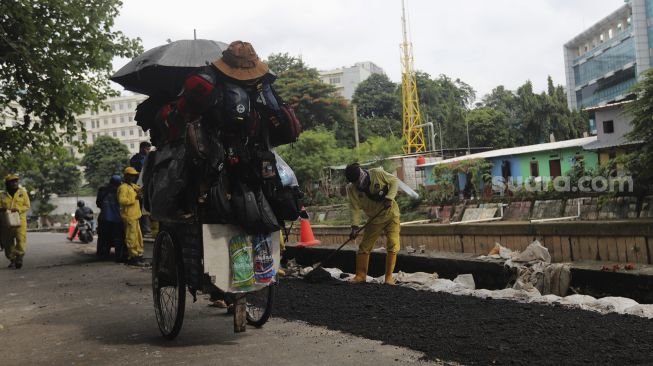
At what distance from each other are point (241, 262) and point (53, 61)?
909 centimetres

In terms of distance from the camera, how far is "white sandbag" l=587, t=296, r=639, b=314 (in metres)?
5.47

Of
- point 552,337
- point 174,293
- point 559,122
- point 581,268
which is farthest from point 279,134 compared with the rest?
point 559,122

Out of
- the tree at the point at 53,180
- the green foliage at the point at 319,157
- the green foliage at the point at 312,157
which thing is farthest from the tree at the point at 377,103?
the tree at the point at 53,180

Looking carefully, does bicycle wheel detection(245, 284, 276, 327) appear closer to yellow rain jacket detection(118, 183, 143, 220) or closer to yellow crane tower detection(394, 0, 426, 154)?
yellow rain jacket detection(118, 183, 143, 220)

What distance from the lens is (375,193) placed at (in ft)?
26.9

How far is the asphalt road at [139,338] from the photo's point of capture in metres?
4.09

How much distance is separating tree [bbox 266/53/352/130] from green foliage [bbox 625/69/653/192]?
33.3 metres

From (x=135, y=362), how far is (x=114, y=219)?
8.33 m

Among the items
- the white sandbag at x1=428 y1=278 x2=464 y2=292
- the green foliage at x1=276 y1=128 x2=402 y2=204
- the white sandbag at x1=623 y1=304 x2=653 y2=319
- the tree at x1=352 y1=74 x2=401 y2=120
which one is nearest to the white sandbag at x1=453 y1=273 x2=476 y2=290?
the white sandbag at x1=428 y1=278 x2=464 y2=292

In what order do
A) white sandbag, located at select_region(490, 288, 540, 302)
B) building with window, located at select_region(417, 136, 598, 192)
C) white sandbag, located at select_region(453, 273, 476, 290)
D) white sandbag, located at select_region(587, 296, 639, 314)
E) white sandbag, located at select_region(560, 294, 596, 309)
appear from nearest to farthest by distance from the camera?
1. white sandbag, located at select_region(587, 296, 639, 314)
2. white sandbag, located at select_region(560, 294, 596, 309)
3. white sandbag, located at select_region(490, 288, 540, 302)
4. white sandbag, located at select_region(453, 273, 476, 290)
5. building with window, located at select_region(417, 136, 598, 192)

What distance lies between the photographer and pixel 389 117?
62.3 meters

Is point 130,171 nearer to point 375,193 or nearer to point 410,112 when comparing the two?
point 375,193

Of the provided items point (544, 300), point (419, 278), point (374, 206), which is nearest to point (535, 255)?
point (419, 278)

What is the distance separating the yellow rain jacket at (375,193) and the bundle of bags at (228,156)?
135 inches
